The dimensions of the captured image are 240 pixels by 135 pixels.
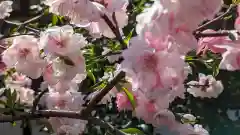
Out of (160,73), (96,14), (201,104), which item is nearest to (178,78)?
(160,73)

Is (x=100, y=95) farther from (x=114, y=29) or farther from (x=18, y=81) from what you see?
(x=18, y=81)

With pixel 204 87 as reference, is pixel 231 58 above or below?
above

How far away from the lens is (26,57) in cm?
64

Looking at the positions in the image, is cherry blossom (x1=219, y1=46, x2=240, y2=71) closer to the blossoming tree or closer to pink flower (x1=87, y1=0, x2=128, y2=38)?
the blossoming tree

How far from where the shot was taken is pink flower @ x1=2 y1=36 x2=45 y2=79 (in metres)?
0.63

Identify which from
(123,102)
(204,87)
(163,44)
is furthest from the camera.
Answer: (204,87)

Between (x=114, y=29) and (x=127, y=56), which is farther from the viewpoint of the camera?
(x=114, y=29)

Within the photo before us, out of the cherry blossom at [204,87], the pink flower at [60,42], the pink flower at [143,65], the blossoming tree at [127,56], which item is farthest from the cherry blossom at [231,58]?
the cherry blossom at [204,87]

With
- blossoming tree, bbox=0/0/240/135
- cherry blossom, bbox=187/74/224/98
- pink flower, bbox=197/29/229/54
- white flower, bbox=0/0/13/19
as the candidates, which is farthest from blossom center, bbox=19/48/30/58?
cherry blossom, bbox=187/74/224/98

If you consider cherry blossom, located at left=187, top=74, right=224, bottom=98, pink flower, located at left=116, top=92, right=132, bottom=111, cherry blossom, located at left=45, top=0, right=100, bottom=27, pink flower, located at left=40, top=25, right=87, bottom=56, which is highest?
cherry blossom, located at left=45, top=0, right=100, bottom=27

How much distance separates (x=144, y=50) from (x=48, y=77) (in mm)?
206

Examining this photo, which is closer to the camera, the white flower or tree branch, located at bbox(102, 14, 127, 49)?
tree branch, located at bbox(102, 14, 127, 49)

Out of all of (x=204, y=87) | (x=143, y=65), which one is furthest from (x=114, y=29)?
(x=204, y=87)

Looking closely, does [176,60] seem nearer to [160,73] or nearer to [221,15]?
[160,73]
